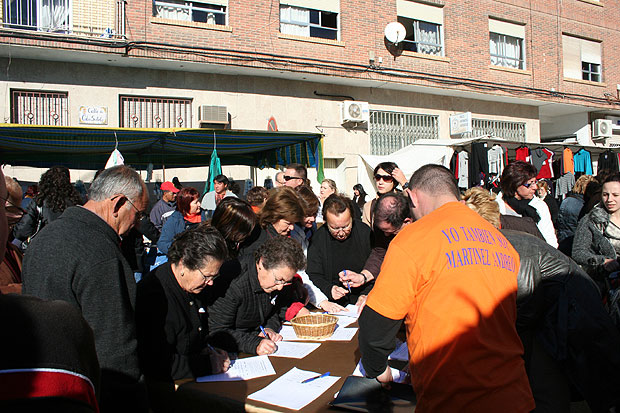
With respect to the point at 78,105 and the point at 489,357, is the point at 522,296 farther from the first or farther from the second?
the point at 78,105

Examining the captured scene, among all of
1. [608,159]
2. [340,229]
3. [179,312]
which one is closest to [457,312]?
[179,312]

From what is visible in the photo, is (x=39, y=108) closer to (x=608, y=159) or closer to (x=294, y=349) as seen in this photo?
(x=294, y=349)

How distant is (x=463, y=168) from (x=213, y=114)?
19.8 ft

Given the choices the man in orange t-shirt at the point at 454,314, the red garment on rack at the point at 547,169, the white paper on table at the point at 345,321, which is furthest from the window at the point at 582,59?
the man in orange t-shirt at the point at 454,314

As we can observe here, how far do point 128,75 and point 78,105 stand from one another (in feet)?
4.42

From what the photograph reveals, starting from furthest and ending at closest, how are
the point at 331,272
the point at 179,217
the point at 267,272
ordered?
the point at 179,217
the point at 331,272
the point at 267,272

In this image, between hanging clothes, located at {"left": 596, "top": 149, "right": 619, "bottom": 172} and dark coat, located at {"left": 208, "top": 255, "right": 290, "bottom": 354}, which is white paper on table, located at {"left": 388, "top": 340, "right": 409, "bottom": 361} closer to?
dark coat, located at {"left": 208, "top": 255, "right": 290, "bottom": 354}

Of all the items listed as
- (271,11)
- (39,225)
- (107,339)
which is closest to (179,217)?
(39,225)

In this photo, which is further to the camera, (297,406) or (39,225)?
(39,225)

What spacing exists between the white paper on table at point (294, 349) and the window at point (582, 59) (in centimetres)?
1816

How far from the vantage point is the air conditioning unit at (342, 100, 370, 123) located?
44.5 ft

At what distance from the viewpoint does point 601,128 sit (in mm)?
18438

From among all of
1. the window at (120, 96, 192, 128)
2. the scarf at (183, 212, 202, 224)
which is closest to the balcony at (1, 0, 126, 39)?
the window at (120, 96, 192, 128)

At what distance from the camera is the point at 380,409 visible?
2328 mm
